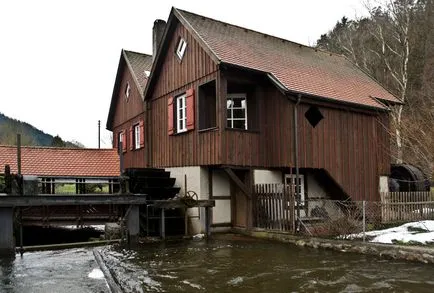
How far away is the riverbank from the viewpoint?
9.27 metres

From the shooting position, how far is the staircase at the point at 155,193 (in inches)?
591

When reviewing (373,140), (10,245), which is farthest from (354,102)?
(10,245)

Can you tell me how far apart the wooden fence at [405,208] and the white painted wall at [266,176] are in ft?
11.4

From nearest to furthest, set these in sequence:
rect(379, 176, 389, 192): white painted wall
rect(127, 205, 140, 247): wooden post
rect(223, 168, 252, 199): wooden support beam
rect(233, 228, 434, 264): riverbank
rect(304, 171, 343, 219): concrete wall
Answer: rect(233, 228, 434, 264): riverbank < rect(127, 205, 140, 247): wooden post < rect(223, 168, 252, 199): wooden support beam < rect(304, 171, 343, 219): concrete wall < rect(379, 176, 389, 192): white painted wall

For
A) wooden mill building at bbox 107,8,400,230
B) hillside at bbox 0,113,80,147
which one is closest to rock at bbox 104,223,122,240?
wooden mill building at bbox 107,8,400,230

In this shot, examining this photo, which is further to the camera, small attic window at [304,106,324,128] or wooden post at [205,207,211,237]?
small attic window at [304,106,324,128]

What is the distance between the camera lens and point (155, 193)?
1564cm

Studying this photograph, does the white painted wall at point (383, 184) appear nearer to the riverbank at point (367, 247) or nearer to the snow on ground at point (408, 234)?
the snow on ground at point (408, 234)

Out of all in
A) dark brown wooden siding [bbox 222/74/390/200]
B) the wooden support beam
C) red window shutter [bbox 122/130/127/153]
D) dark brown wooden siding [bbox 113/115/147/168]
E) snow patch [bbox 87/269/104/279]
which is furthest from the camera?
red window shutter [bbox 122/130/127/153]

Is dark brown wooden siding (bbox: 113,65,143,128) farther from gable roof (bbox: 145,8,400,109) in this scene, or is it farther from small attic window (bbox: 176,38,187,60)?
small attic window (bbox: 176,38,187,60)

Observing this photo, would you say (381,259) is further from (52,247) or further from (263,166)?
(52,247)

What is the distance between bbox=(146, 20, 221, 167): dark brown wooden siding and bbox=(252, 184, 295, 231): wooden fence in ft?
5.95

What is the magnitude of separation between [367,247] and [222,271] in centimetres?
373

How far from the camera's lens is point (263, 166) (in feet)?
48.6
